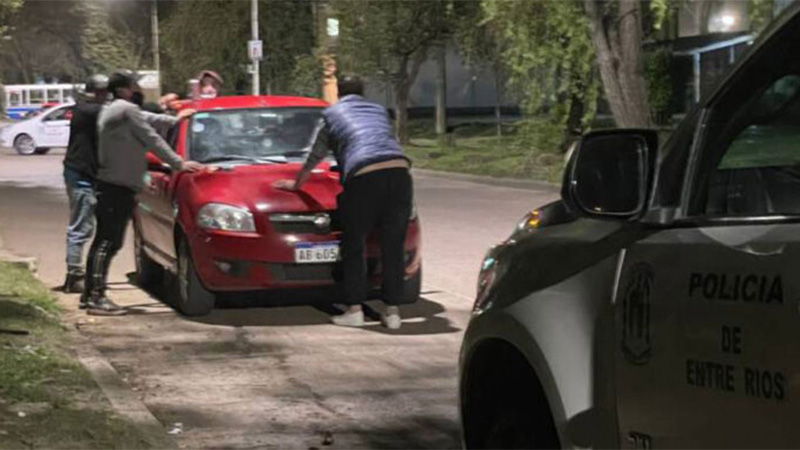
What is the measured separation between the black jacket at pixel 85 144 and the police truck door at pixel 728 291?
7391 mm

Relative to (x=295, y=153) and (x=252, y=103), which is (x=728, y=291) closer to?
(x=295, y=153)

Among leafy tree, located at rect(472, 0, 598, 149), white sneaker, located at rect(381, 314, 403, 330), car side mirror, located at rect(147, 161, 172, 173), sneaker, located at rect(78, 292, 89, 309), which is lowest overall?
white sneaker, located at rect(381, 314, 403, 330)

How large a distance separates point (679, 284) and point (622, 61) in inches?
694

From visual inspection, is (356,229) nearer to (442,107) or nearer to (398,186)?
(398,186)

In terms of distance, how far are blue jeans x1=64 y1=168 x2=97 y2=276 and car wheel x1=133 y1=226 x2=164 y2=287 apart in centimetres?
76

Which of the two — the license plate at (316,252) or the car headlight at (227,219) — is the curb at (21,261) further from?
the license plate at (316,252)

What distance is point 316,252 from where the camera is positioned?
331 inches

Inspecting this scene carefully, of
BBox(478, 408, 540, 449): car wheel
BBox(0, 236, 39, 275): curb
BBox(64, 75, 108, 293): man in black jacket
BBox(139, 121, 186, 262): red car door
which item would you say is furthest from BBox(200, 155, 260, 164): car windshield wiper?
BBox(478, 408, 540, 449): car wheel

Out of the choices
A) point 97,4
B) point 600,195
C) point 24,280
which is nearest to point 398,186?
point 24,280

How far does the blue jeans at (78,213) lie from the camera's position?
9727mm

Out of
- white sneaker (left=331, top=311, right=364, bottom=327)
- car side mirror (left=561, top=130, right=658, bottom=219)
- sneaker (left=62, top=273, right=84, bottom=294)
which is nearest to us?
car side mirror (left=561, top=130, right=658, bottom=219)

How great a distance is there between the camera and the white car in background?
3512cm

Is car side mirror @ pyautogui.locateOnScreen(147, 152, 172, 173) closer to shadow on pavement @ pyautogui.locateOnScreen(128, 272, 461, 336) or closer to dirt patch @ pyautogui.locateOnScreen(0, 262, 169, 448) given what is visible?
shadow on pavement @ pyautogui.locateOnScreen(128, 272, 461, 336)

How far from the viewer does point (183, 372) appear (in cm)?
718
